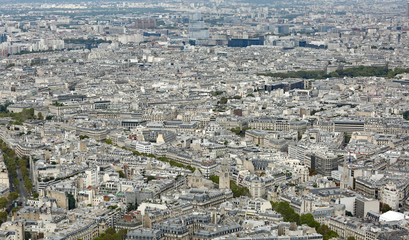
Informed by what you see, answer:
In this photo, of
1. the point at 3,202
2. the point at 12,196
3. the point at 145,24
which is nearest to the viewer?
the point at 3,202

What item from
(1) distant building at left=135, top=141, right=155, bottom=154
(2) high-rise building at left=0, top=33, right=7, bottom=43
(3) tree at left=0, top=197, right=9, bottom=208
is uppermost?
(3) tree at left=0, top=197, right=9, bottom=208

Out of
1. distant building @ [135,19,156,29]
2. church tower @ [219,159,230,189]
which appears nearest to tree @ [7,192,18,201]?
church tower @ [219,159,230,189]

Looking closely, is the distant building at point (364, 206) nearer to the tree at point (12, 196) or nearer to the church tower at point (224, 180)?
the church tower at point (224, 180)

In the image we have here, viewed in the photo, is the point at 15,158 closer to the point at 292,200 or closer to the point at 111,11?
the point at 292,200

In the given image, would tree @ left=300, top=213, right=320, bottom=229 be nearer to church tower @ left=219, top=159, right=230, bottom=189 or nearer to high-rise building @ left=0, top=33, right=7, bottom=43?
church tower @ left=219, top=159, right=230, bottom=189

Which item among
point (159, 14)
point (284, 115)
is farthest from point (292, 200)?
point (159, 14)

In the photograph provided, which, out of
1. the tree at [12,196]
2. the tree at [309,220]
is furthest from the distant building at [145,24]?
the tree at [309,220]

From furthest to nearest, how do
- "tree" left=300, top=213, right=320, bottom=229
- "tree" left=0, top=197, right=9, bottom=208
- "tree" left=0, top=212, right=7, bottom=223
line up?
1. "tree" left=0, top=197, right=9, bottom=208
2. "tree" left=0, top=212, right=7, bottom=223
3. "tree" left=300, top=213, right=320, bottom=229

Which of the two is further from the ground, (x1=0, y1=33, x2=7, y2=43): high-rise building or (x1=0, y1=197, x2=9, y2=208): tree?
(x1=0, y1=197, x2=9, y2=208): tree

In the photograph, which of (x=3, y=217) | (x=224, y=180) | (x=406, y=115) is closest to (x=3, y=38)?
(x=406, y=115)

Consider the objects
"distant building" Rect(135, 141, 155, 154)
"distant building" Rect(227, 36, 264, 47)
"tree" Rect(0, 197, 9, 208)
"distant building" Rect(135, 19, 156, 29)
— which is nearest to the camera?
"tree" Rect(0, 197, 9, 208)

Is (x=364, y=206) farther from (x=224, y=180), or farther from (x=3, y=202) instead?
(x=3, y=202)
